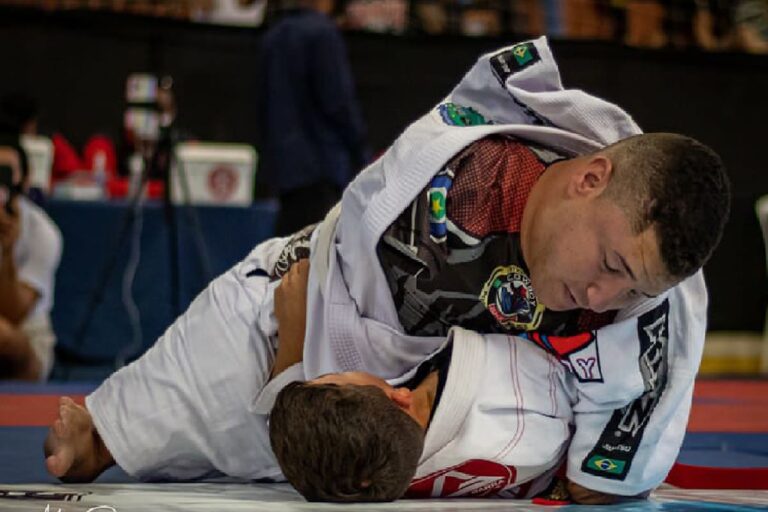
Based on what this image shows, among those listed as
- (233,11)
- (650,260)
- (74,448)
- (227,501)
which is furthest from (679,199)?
(233,11)

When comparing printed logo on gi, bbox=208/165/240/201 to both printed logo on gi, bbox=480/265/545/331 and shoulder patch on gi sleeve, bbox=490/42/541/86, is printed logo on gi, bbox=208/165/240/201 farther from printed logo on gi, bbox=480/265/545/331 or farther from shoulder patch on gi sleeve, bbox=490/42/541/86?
printed logo on gi, bbox=480/265/545/331

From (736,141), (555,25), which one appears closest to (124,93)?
(555,25)

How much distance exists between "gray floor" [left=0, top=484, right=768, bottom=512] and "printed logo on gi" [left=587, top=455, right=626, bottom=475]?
0.19ft

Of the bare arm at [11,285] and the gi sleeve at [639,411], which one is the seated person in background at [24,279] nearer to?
the bare arm at [11,285]

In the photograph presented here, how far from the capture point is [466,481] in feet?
7.05

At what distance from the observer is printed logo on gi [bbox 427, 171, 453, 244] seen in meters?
2.20

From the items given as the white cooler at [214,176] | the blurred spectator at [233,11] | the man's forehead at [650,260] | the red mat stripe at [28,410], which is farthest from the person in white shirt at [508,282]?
the blurred spectator at [233,11]

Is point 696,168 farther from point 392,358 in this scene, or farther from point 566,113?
point 392,358

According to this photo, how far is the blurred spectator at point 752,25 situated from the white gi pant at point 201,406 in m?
6.56

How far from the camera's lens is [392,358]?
2283 millimetres

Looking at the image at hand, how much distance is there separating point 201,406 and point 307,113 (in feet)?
10.8

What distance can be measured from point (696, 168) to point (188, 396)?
3.43 ft

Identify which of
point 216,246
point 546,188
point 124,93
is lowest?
point 216,246

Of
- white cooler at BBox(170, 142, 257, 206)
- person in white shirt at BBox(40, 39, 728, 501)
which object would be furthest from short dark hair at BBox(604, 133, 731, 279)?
white cooler at BBox(170, 142, 257, 206)
